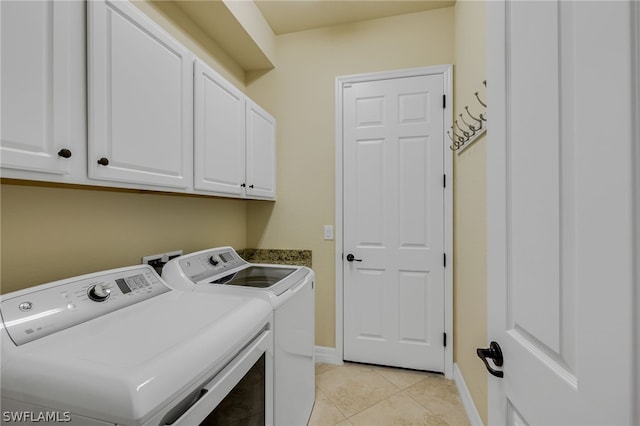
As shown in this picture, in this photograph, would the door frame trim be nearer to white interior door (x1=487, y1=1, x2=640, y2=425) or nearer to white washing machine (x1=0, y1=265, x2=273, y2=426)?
white washing machine (x1=0, y1=265, x2=273, y2=426)

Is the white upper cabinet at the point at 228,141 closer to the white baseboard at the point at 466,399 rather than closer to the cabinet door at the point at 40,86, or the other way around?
the cabinet door at the point at 40,86

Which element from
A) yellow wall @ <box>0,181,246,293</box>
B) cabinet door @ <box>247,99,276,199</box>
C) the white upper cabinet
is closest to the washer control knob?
yellow wall @ <box>0,181,246,293</box>

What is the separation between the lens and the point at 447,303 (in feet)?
7.23

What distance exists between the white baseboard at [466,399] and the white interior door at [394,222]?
14 cm

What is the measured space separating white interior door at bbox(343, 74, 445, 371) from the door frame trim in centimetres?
3

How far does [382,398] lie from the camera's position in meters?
1.94

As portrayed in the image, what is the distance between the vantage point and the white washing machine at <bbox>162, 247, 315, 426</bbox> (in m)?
1.30

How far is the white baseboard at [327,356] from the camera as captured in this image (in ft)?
7.88

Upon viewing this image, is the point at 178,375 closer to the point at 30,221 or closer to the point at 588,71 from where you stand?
the point at 30,221

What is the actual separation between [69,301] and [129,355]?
440 millimetres

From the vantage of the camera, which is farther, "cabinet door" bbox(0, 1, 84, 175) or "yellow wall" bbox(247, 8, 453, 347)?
"yellow wall" bbox(247, 8, 453, 347)

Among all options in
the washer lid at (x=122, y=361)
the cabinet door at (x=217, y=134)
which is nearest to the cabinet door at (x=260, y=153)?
the cabinet door at (x=217, y=134)

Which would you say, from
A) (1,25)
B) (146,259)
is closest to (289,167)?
(146,259)

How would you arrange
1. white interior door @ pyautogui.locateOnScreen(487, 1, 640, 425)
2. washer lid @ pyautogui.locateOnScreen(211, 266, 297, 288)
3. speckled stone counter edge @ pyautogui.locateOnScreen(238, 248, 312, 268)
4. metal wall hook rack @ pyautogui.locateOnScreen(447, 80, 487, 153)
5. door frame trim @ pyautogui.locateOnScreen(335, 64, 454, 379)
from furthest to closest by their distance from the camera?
speckled stone counter edge @ pyautogui.locateOnScreen(238, 248, 312, 268)
door frame trim @ pyautogui.locateOnScreen(335, 64, 454, 379)
washer lid @ pyautogui.locateOnScreen(211, 266, 297, 288)
metal wall hook rack @ pyautogui.locateOnScreen(447, 80, 487, 153)
white interior door @ pyautogui.locateOnScreen(487, 1, 640, 425)
